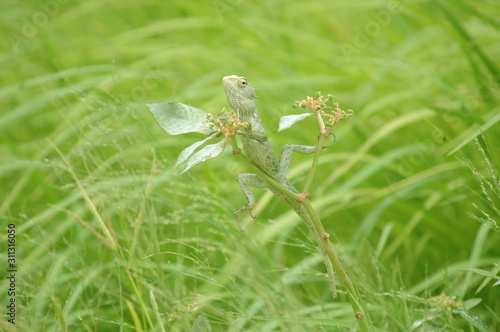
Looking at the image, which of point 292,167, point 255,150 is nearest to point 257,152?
point 255,150

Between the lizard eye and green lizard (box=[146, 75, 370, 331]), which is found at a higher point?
the lizard eye

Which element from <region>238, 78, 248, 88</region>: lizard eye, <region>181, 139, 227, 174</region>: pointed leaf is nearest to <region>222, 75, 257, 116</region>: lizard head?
<region>238, 78, 248, 88</region>: lizard eye

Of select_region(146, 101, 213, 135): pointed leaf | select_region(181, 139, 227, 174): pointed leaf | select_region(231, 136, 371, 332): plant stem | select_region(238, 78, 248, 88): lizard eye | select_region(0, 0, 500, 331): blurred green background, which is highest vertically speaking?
select_region(238, 78, 248, 88): lizard eye

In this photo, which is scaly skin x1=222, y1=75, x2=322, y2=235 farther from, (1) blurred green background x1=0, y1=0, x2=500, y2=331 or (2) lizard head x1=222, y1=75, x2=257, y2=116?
(1) blurred green background x1=0, y1=0, x2=500, y2=331

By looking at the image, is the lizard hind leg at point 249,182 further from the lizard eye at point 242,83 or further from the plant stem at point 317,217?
the lizard eye at point 242,83

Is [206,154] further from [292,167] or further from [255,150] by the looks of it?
[292,167]
